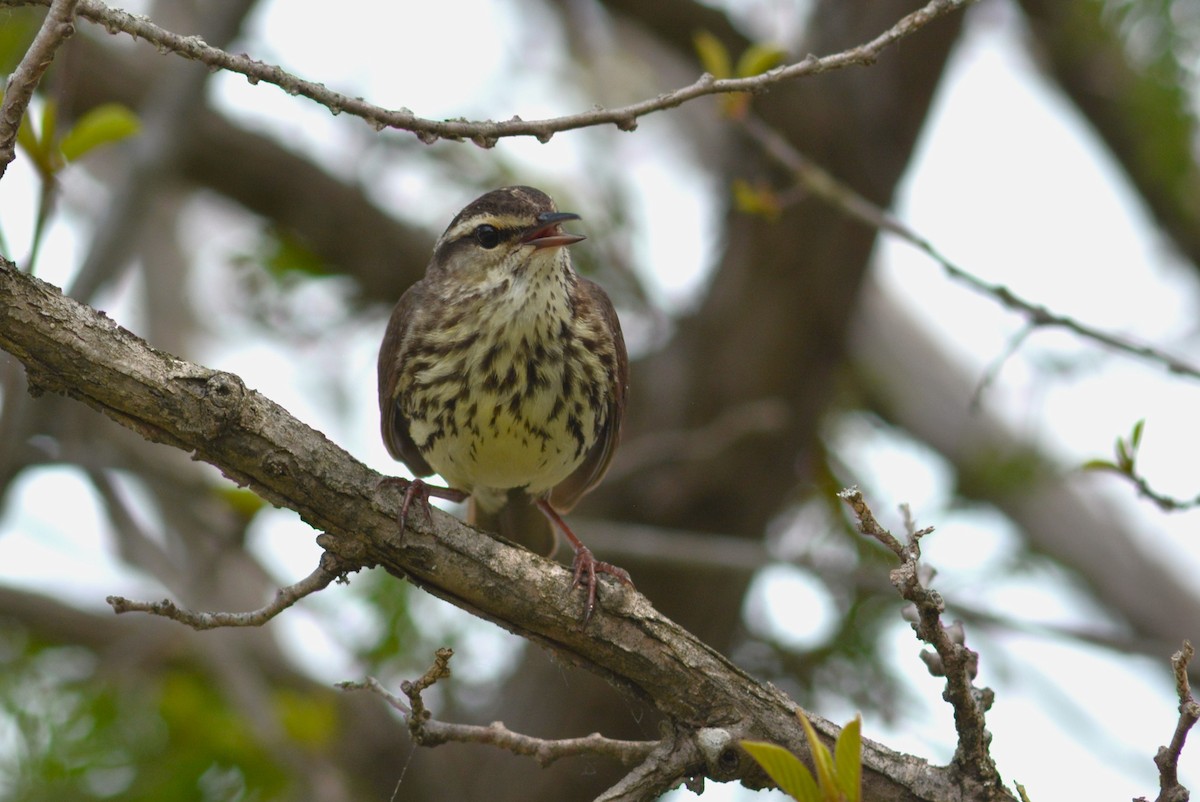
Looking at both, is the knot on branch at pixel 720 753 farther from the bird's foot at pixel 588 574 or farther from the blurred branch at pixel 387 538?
the bird's foot at pixel 588 574

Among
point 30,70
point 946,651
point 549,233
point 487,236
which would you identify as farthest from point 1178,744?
point 487,236

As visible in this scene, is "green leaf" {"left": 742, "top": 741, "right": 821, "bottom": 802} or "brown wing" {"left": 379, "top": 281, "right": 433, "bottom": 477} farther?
"brown wing" {"left": 379, "top": 281, "right": 433, "bottom": 477}

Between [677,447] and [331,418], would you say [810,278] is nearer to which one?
[677,447]

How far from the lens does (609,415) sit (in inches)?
203

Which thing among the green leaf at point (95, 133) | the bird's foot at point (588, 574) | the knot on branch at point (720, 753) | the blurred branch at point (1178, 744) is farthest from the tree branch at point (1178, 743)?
the green leaf at point (95, 133)

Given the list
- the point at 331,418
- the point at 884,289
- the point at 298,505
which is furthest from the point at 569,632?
the point at 884,289

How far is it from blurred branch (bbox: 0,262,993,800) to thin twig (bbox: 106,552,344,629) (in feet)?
0.21

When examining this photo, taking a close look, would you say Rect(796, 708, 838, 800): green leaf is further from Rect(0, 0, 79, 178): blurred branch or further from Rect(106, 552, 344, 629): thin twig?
Rect(0, 0, 79, 178): blurred branch

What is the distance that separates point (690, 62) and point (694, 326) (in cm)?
172

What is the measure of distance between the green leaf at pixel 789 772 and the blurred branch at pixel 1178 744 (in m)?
0.79

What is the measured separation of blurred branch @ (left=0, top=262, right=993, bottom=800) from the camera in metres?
3.03

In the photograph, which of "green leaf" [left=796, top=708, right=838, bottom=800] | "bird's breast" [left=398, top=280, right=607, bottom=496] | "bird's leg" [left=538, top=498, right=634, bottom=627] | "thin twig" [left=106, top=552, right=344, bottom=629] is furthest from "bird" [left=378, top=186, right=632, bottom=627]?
"green leaf" [left=796, top=708, right=838, bottom=800]

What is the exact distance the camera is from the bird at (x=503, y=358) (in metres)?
4.80

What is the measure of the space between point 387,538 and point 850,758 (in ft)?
4.49
